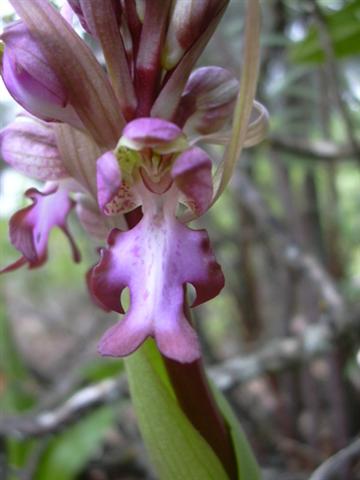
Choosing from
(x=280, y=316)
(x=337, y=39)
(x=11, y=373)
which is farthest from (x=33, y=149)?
(x=280, y=316)

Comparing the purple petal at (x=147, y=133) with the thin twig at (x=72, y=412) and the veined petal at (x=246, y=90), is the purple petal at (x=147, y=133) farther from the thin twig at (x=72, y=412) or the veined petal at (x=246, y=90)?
the thin twig at (x=72, y=412)

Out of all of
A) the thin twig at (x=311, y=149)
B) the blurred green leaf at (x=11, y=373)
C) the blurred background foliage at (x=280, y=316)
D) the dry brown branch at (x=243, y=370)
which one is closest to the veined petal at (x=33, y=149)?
the blurred background foliage at (x=280, y=316)

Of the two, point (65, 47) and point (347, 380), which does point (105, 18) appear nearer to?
point (65, 47)

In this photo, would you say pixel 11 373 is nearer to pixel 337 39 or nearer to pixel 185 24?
pixel 337 39

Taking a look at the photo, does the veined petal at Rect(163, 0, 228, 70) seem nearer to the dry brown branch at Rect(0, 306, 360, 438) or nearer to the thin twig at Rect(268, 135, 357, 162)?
the dry brown branch at Rect(0, 306, 360, 438)

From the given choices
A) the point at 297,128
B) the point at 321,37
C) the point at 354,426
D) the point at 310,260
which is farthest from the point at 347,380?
the point at 321,37
